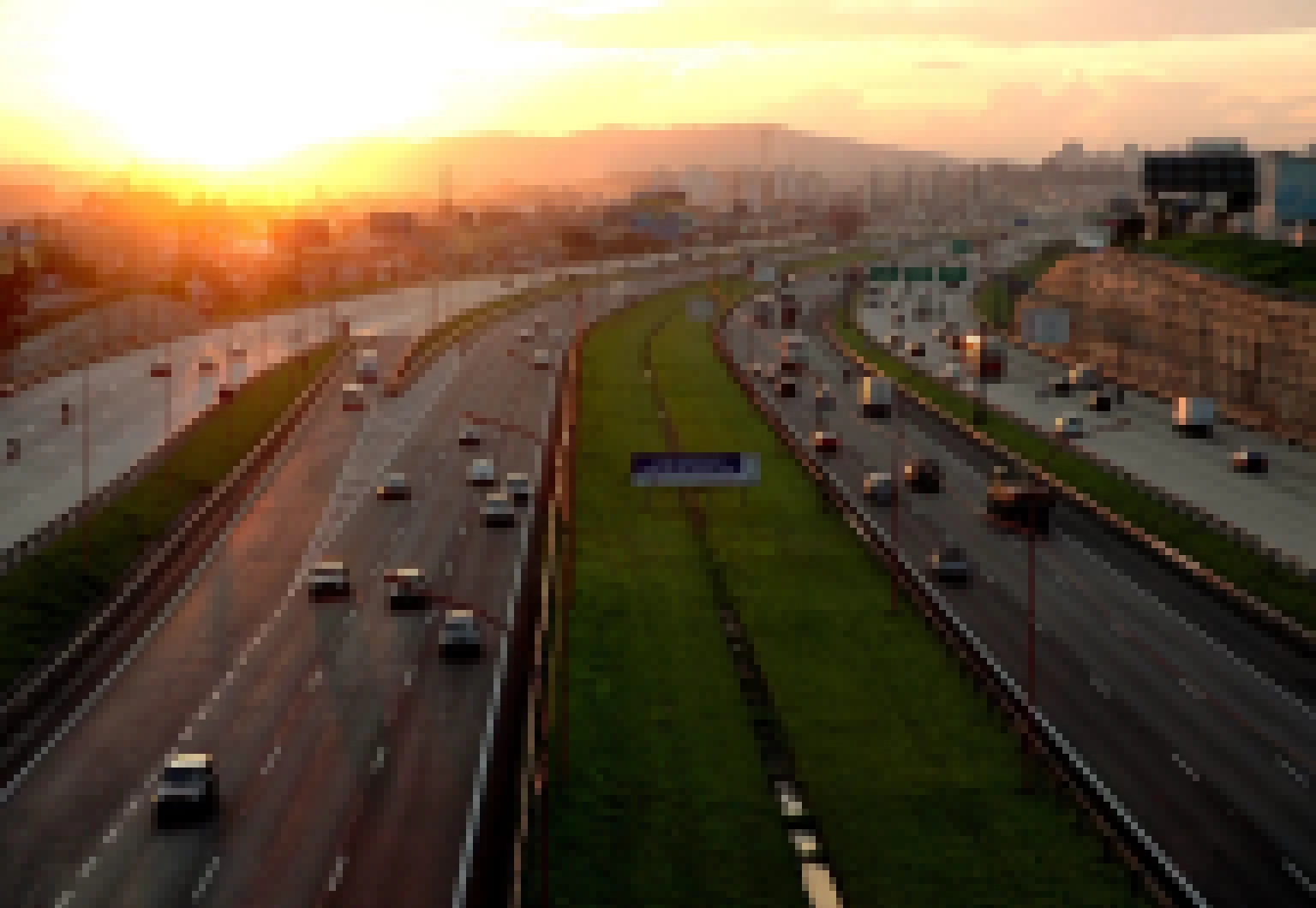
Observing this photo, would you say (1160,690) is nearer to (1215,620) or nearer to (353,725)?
(1215,620)

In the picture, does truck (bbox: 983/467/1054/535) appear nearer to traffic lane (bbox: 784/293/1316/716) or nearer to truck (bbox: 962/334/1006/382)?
traffic lane (bbox: 784/293/1316/716)

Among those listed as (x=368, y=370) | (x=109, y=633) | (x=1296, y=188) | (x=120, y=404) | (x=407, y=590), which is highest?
(x=1296, y=188)

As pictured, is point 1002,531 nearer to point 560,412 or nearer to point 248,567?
point 248,567

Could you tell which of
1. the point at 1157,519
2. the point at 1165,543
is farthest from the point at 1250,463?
the point at 1165,543

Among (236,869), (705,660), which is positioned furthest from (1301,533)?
(236,869)

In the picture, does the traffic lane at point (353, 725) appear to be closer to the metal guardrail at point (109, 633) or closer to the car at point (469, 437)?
the metal guardrail at point (109, 633)

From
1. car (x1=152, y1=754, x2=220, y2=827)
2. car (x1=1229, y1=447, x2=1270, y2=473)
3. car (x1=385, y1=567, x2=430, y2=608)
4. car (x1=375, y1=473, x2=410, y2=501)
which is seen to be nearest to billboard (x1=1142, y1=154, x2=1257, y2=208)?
car (x1=1229, y1=447, x2=1270, y2=473)

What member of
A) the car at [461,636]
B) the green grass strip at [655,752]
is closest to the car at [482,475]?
the green grass strip at [655,752]
